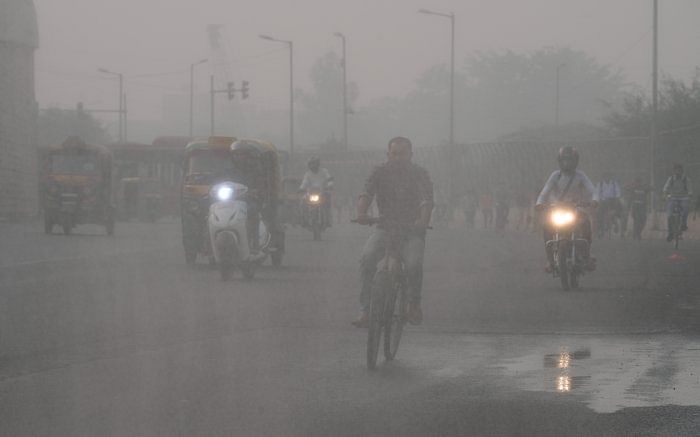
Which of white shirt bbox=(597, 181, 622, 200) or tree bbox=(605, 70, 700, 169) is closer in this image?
white shirt bbox=(597, 181, 622, 200)

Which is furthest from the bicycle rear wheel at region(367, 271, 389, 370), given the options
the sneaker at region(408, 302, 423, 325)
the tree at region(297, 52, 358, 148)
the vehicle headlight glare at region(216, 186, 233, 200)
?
the tree at region(297, 52, 358, 148)

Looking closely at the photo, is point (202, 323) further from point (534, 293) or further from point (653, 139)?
point (653, 139)

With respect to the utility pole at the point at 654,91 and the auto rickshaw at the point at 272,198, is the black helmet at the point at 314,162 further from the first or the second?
the utility pole at the point at 654,91

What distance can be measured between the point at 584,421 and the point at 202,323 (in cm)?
572

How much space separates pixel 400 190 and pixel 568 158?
7034 mm

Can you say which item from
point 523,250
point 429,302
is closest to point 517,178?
point 523,250

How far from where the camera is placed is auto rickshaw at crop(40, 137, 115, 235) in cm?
3669

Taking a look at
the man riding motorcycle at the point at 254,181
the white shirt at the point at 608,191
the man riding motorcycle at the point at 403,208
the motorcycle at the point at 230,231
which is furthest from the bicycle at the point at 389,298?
the white shirt at the point at 608,191

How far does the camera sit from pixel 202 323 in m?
12.3

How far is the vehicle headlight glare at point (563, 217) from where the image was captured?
16906 millimetres

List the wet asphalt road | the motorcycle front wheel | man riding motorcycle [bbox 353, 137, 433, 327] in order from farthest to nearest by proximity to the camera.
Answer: the motorcycle front wheel < man riding motorcycle [bbox 353, 137, 433, 327] < the wet asphalt road

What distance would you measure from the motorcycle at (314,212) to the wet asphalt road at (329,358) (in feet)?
41.4

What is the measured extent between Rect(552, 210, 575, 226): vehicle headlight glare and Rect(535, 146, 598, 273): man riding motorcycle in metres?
0.13

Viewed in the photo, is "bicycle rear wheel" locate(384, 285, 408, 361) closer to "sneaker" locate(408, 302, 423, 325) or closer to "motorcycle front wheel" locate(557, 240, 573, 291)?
"sneaker" locate(408, 302, 423, 325)
